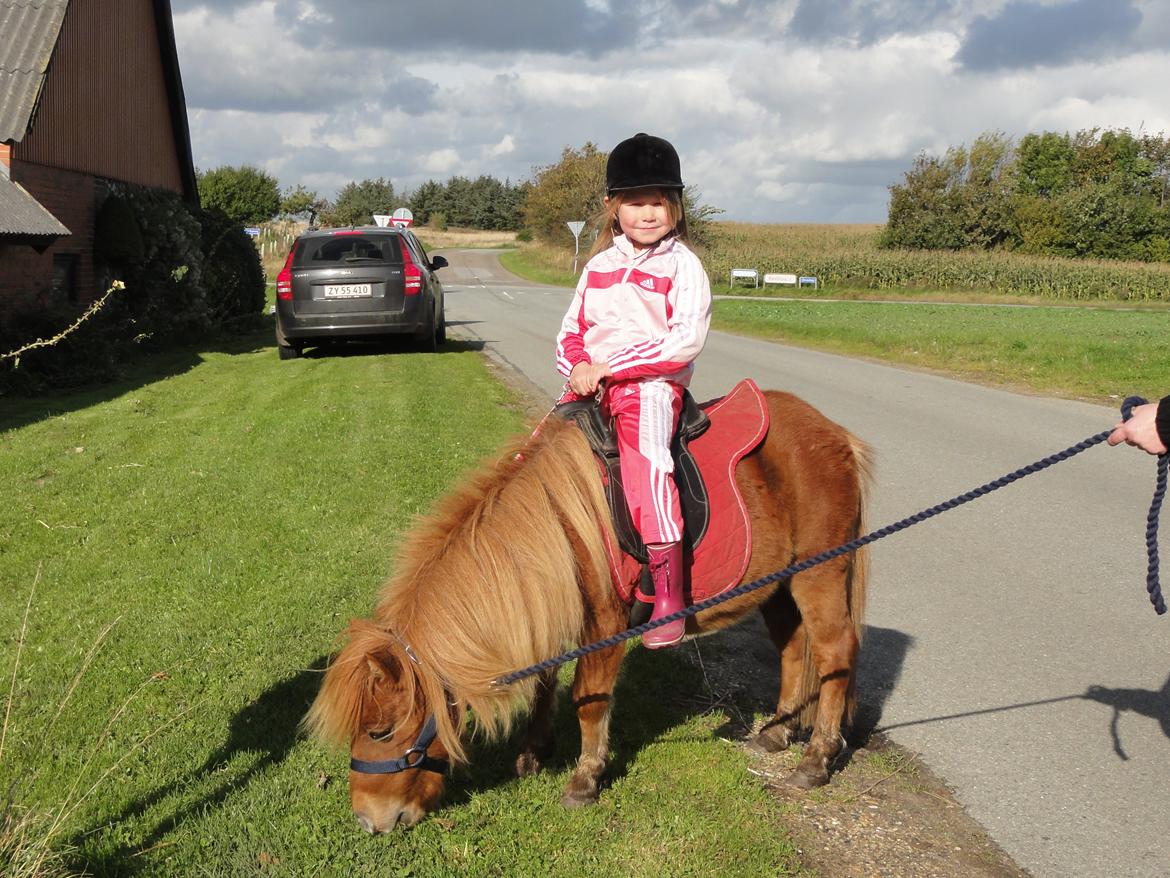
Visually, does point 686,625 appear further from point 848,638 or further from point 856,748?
point 856,748

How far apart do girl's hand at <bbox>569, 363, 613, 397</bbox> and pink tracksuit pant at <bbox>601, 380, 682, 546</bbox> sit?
0.10 metres

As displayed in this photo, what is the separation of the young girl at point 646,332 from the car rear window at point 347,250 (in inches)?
475

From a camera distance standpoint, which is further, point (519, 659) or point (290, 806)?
point (290, 806)

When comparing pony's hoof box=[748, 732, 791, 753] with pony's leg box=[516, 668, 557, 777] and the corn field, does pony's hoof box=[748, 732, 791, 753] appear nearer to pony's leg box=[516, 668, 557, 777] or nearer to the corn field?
pony's leg box=[516, 668, 557, 777]

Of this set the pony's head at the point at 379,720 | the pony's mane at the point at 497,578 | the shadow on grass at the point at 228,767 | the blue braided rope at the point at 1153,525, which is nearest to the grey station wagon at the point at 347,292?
the shadow on grass at the point at 228,767

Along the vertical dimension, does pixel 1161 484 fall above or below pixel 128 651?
above

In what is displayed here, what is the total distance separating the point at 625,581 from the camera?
127 inches

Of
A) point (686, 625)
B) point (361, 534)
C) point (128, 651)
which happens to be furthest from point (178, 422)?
point (686, 625)

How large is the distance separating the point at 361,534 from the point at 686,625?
321cm

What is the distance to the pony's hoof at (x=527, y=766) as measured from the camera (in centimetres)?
354

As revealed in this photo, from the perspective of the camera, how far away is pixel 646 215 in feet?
11.2

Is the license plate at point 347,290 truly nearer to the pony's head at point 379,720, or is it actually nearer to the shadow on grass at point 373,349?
the shadow on grass at point 373,349

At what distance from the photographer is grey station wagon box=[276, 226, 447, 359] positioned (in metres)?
14.7

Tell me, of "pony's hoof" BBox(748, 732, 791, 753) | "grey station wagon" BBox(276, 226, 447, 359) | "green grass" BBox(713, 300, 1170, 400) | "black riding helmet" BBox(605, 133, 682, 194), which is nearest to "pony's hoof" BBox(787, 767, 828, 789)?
"pony's hoof" BBox(748, 732, 791, 753)
